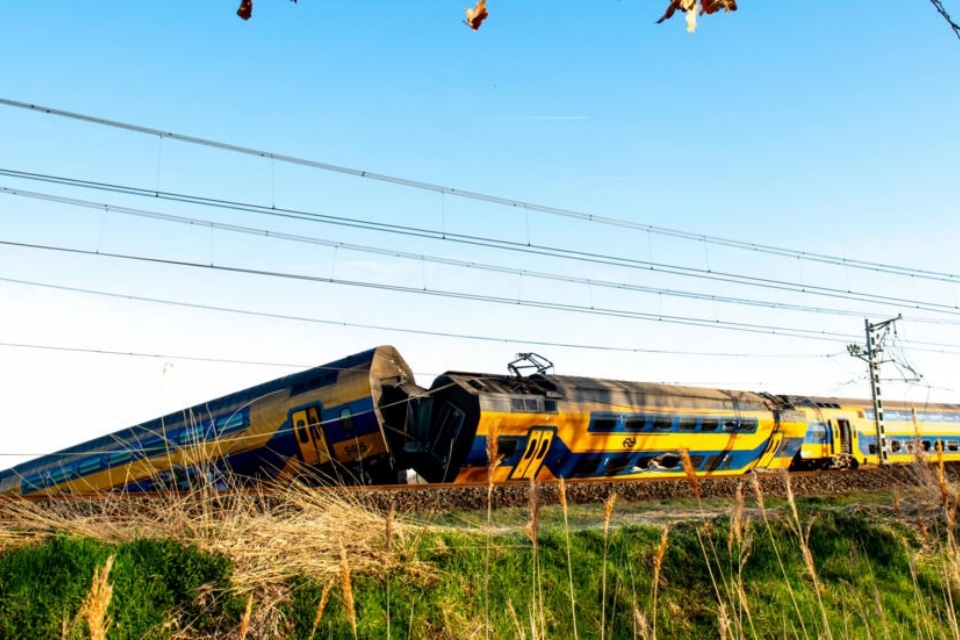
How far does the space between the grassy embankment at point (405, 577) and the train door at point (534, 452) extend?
8629 mm

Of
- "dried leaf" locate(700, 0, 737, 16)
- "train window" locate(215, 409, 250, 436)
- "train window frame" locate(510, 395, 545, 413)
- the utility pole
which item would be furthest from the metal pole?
"dried leaf" locate(700, 0, 737, 16)

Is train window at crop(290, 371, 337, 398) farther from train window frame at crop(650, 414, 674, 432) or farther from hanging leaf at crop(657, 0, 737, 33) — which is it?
hanging leaf at crop(657, 0, 737, 33)

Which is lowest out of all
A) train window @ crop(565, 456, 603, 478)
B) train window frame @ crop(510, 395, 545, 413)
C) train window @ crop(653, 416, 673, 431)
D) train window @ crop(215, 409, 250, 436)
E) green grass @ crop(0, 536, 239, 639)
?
train window @ crop(565, 456, 603, 478)

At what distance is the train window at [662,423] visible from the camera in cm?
2045

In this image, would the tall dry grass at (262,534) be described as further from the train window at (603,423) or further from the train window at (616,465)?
the train window at (616,465)

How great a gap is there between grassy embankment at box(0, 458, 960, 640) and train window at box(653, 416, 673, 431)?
1140 centimetres

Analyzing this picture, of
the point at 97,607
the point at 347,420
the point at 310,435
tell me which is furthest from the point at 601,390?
the point at 97,607

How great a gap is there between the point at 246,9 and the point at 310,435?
15.5m

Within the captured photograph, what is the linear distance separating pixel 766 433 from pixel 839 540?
52.2ft

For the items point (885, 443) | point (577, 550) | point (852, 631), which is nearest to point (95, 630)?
point (577, 550)

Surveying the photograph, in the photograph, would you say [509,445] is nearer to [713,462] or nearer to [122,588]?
[713,462]

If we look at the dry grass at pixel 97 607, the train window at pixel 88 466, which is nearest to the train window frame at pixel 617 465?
the train window at pixel 88 466

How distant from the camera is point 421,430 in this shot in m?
18.3

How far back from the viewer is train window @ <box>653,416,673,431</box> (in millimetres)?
20453
